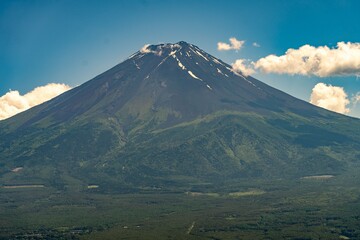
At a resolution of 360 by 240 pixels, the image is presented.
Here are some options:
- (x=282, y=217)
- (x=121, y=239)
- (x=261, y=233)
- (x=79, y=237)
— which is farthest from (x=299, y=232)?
(x=79, y=237)

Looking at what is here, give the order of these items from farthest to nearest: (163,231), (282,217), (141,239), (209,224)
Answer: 1. (282,217)
2. (209,224)
3. (163,231)
4. (141,239)

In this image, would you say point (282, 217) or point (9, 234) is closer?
point (9, 234)

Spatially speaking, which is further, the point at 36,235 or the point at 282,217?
the point at 282,217

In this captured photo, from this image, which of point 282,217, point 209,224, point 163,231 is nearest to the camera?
point 163,231

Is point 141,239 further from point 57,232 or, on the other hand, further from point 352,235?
point 352,235

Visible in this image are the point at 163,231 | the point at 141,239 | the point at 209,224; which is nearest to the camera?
the point at 141,239

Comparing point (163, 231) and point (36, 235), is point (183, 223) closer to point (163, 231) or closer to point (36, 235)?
point (163, 231)

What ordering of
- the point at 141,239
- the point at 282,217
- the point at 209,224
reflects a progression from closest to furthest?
the point at 141,239 < the point at 209,224 < the point at 282,217

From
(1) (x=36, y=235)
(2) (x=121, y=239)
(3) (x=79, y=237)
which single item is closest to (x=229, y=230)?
(2) (x=121, y=239)
